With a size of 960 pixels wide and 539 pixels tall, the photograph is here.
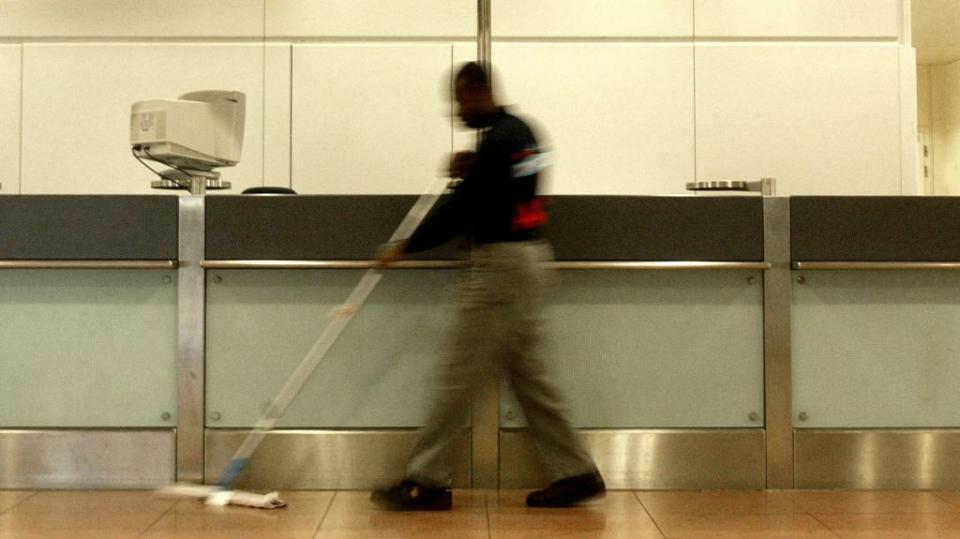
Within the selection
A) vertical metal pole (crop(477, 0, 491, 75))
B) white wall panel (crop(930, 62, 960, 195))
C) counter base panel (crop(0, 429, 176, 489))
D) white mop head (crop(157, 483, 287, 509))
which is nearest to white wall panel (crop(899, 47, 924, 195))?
vertical metal pole (crop(477, 0, 491, 75))

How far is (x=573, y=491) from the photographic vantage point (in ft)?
10.3

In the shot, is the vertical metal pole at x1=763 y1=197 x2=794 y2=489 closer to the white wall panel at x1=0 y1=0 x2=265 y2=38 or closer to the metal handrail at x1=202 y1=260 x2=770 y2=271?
the metal handrail at x1=202 y1=260 x2=770 y2=271

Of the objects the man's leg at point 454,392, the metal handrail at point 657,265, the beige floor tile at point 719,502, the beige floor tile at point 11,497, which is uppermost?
the metal handrail at point 657,265

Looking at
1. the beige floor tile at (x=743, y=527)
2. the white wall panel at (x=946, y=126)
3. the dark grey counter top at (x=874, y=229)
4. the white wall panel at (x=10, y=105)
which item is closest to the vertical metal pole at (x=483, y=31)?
the dark grey counter top at (x=874, y=229)

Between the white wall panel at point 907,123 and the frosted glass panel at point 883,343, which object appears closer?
the frosted glass panel at point 883,343

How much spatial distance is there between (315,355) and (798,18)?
3542 millimetres

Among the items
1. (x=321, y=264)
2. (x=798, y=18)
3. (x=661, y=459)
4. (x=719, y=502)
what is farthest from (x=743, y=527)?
(x=798, y=18)

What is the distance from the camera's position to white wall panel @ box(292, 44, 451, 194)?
5.48m

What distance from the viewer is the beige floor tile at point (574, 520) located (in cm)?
285

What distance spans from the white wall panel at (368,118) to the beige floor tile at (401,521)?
2.53 meters

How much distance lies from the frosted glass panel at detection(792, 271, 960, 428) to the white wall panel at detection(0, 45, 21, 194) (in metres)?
4.29

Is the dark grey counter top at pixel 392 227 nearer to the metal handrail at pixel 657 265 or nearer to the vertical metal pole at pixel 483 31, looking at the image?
the metal handrail at pixel 657 265

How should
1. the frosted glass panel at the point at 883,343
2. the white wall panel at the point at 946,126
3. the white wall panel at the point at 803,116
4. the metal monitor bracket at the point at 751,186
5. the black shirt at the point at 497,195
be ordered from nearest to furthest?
1. the black shirt at the point at 497,195
2. the frosted glass panel at the point at 883,343
3. the metal monitor bracket at the point at 751,186
4. the white wall panel at the point at 803,116
5. the white wall panel at the point at 946,126

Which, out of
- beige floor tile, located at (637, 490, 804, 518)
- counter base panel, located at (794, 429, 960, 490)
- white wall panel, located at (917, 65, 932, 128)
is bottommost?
beige floor tile, located at (637, 490, 804, 518)
